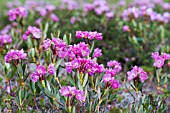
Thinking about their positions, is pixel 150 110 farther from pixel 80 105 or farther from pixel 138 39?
pixel 138 39

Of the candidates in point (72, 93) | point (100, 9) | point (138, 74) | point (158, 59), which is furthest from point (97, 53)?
point (100, 9)

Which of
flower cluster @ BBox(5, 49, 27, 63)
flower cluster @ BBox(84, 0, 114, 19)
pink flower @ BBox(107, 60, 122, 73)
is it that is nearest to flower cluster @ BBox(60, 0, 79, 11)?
flower cluster @ BBox(84, 0, 114, 19)

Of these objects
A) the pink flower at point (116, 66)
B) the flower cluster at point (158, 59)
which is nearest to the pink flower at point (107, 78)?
the pink flower at point (116, 66)

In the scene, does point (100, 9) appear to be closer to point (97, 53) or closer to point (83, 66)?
point (97, 53)

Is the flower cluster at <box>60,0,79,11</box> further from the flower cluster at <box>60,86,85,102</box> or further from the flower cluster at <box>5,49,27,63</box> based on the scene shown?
the flower cluster at <box>60,86,85,102</box>

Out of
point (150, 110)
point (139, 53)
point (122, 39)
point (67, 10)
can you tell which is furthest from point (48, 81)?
point (67, 10)

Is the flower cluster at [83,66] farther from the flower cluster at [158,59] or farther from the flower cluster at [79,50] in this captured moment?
the flower cluster at [158,59]

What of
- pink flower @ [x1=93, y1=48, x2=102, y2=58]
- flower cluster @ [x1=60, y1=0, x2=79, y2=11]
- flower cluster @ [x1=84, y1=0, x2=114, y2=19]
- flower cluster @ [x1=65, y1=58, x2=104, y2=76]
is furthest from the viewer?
flower cluster @ [x1=60, y1=0, x2=79, y2=11]

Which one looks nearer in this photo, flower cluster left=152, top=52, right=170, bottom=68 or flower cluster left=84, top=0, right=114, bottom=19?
flower cluster left=152, top=52, right=170, bottom=68
